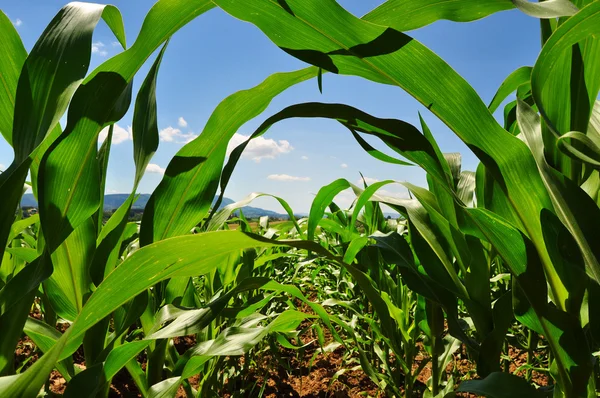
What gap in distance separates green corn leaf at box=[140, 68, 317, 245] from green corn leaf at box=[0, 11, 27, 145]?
197mm

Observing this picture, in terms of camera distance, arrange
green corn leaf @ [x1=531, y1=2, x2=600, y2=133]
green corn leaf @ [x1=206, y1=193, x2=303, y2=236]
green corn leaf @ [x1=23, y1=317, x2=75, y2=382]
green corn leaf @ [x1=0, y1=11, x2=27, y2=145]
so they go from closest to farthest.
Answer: green corn leaf @ [x1=531, y1=2, x2=600, y2=133], green corn leaf @ [x1=0, y1=11, x2=27, y2=145], green corn leaf @ [x1=23, y1=317, x2=75, y2=382], green corn leaf @ [x1=206, y1=193, x2=303, y2=236]

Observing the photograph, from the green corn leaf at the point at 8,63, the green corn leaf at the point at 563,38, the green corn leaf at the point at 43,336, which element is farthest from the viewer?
the green corn leaf at the point at 43,336

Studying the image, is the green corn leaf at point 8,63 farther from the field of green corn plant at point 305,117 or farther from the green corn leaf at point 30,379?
the green corn leaf at point 30,379

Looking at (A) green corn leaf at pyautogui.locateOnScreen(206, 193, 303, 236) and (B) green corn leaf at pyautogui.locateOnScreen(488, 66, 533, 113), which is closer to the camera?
(B) green corn leaf at pyautogui.locateOnScreen(488, 66, 533, 113)

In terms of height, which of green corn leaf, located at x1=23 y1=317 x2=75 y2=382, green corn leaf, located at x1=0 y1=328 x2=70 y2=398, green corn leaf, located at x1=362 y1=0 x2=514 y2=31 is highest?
green corn leaf, located at x1=362 y1=0 x2=514 y2=31

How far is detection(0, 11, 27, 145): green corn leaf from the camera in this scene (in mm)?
473

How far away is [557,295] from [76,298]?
683 mm

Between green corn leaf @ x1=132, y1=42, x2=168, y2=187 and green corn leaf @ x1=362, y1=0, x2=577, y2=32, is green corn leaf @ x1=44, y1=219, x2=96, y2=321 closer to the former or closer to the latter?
green corn leaf @ x1=132, y1=42, x2=168, y2=187

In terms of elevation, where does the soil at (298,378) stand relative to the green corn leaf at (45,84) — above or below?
below

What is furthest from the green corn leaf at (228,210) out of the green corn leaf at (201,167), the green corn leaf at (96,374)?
the green corn leaf at (96,374)

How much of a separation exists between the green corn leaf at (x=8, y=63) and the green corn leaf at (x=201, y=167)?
0.20 meters

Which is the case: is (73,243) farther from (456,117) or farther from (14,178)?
(456,117)

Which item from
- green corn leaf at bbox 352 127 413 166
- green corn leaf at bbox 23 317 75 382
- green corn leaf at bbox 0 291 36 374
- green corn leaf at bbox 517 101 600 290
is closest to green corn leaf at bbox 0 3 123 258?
green corn leaf at bbox 0 291 36 374

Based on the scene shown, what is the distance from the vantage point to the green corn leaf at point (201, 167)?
1.72 feet
